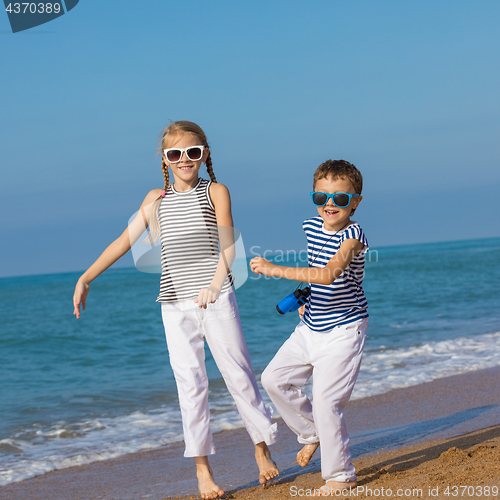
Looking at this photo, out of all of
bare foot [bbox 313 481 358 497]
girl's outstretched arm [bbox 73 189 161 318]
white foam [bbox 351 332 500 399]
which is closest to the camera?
bare foot [bbox 313 481 358 497]

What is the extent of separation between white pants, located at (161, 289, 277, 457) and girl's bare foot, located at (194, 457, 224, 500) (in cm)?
8

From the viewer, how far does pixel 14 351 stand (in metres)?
12.2

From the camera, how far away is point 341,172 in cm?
292

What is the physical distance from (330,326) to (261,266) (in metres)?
0.52

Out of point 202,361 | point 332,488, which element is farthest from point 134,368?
point 332,488

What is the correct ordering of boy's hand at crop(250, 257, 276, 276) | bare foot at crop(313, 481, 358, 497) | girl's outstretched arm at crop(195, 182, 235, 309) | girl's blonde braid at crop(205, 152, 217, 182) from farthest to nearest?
girl's blonde braid at crop(205, 152, 217, 182) < girl's outstretched arm at crop(195, 182, 235, 309) < bare foot at crop(313, 481, 358, 497) < boy's hand at crop(250, 257, 276, 276)

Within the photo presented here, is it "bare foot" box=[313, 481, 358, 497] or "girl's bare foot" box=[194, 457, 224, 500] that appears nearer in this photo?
"bare foot" box=[313, 481, 358, 497]

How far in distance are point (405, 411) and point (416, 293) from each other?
14727 millimetres

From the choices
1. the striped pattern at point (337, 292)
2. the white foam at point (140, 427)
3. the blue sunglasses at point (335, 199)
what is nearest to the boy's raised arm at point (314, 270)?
the striped pattern at point (337, 292)

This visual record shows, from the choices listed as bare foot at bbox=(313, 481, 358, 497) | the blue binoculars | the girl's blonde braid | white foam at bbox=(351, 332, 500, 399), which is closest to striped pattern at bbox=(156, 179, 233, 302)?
the girl's blonde braid

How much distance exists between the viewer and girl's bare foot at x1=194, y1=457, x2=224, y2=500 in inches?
120

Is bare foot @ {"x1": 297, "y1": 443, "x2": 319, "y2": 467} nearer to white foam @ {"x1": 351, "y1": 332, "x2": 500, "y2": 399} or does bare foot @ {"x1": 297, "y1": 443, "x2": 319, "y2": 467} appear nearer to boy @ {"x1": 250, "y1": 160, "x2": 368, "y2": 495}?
boy @ {"x1": 250, "y1": 160, "x2": 368, "y2": 495}

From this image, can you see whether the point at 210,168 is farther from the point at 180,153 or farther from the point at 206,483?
the point at 206,483

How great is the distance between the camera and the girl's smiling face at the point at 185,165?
10.2ft
